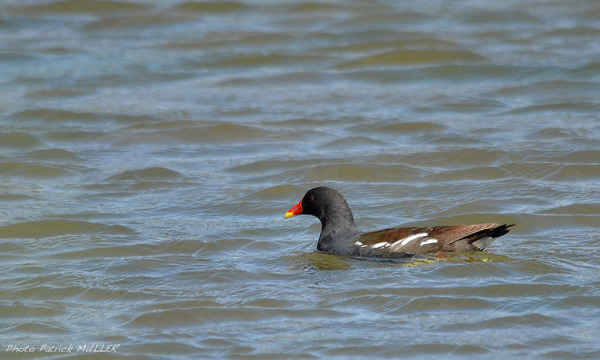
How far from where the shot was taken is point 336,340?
21.6 feet

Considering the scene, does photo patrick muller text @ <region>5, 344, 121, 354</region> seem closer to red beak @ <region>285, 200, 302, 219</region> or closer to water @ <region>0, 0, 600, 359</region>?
water @ <region>0, 0, 600, 359</region>

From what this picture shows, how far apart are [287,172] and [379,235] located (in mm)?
2851

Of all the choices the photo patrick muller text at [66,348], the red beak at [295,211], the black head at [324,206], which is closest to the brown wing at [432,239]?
the black head at [324,206]

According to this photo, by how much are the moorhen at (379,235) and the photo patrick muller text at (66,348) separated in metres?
2.59

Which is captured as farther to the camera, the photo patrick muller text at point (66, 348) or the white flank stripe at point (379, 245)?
the white flank stripe at point (379, 245)

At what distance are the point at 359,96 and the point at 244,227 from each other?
5028 mm

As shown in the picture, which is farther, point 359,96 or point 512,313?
point 359,96

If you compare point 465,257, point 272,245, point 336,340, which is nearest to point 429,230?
point 465,257

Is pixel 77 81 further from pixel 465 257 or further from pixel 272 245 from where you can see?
pixel 465 257

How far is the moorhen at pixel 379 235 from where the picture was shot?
8234 millimetres

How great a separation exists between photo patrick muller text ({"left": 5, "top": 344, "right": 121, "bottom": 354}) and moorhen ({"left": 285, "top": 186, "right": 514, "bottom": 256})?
259cm

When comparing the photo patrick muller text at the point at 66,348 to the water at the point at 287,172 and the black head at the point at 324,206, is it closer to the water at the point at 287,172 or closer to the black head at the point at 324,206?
the water at the point at 287,172

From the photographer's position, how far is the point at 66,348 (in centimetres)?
671

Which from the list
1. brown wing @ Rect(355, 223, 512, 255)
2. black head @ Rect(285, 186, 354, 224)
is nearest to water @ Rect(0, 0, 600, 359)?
brown wing @ Rect(355, 223, 512, 255)
